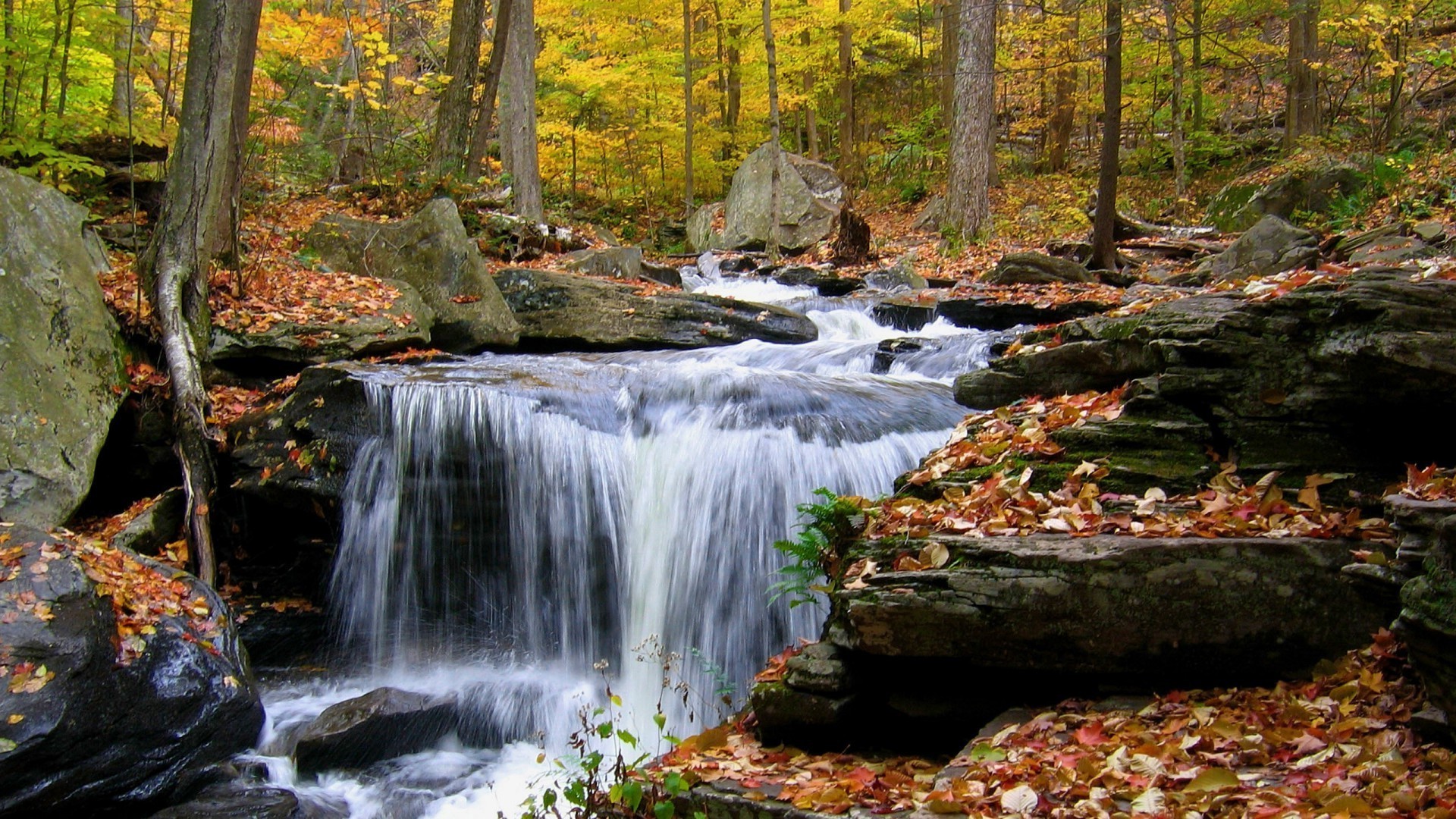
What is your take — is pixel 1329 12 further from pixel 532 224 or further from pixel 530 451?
pixel 530 451

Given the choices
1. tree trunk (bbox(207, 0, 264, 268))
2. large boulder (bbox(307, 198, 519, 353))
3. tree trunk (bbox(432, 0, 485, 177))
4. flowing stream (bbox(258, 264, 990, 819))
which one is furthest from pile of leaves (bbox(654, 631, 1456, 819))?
tree trunk (bbox(432, 0, 485, 177))

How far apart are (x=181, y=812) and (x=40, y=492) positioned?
3200 millimetres

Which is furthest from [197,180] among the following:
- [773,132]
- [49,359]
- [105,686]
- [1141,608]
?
[773,132]

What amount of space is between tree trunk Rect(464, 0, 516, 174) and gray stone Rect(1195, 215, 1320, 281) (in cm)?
1130

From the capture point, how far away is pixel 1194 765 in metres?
3.13

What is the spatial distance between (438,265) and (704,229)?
11597mm

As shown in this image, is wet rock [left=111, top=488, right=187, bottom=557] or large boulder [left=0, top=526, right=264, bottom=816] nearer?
large boulder [left=0, top=526, right=264, bottom=816]

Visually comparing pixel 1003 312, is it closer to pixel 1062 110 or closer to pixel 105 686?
pixel 105 686

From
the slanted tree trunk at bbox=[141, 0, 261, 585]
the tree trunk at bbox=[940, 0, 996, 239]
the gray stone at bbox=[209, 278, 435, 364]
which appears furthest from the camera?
the tree trunk at bbox=[940, 0, 996, 239]

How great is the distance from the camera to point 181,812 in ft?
16.5

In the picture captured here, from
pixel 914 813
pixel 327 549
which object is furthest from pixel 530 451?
pixel 914 813

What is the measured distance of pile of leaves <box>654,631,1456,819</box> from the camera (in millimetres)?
2783

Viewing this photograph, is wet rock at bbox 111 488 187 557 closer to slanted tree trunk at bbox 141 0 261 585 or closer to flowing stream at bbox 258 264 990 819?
slanted tree trunk at bbox 141 0 261 585

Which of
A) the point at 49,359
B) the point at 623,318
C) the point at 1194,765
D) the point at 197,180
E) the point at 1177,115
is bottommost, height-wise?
the point at 1194,765
